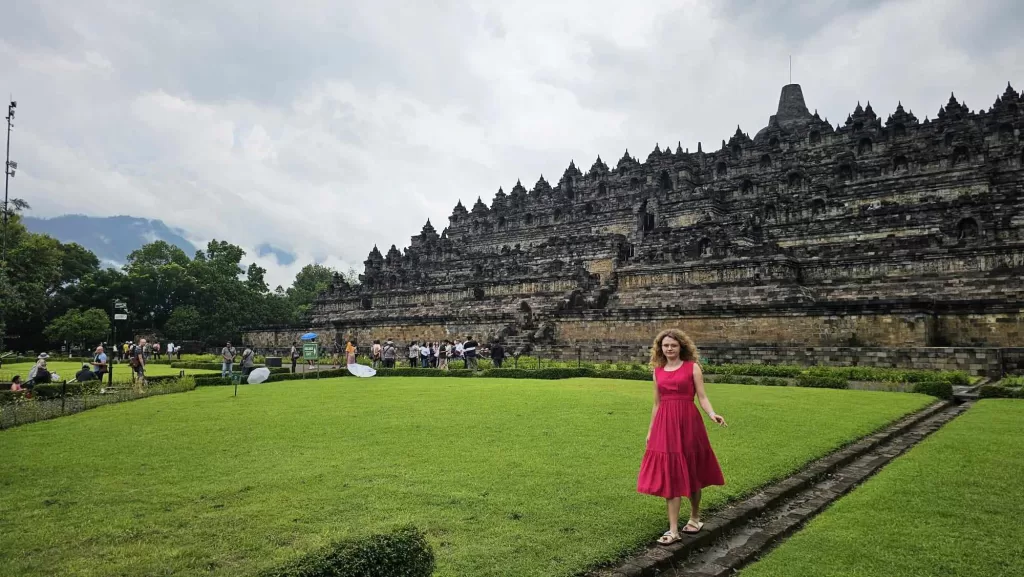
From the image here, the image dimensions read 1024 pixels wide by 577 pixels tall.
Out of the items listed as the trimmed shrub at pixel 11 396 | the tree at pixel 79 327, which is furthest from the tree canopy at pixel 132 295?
the trimmed shrub at pixel 11 396

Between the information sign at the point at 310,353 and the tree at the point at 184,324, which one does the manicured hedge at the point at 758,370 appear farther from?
the tree at the point at 184,324

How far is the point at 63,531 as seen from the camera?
5293 millimetres

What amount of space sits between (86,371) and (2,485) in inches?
538

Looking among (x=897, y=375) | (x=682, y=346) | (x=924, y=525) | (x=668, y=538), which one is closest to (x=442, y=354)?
(x=897, y=375)

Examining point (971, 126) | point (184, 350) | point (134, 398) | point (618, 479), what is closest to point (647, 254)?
point (971, 126)

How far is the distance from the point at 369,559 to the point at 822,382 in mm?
16358

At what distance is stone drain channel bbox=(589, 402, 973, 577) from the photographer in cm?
501

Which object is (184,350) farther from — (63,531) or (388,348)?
(63,531)

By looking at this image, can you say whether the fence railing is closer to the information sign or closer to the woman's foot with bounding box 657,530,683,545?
the information sign

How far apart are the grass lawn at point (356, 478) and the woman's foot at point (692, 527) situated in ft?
0.82

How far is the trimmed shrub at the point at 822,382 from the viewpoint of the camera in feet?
56.0

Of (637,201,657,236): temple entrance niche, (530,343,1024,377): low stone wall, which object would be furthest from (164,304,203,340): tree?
(530,343,1024,377): low stone wall

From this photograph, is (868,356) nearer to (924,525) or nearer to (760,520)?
(924,525)

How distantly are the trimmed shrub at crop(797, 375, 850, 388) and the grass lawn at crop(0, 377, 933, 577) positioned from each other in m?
4.00
